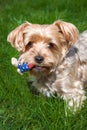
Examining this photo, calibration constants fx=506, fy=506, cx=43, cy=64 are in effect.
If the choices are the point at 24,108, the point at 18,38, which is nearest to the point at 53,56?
the point at 18,38

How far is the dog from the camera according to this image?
5797 millimetres

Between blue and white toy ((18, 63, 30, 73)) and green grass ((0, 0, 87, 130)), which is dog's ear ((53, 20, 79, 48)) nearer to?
blue and white toy ((18, 63, 30, 73))

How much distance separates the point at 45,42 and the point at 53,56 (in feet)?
0.63

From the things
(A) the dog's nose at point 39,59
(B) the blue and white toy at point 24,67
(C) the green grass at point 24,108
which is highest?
(A) the dog's nose at point 39,59

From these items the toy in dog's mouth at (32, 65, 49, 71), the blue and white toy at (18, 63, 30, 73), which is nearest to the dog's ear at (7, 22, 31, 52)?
the blue and white toy at (18, 63, 30, 73)

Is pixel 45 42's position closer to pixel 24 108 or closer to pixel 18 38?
pixel 18 38

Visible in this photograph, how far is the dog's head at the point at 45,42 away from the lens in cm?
576

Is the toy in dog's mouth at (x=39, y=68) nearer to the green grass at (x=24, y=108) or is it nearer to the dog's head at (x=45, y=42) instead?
the dog's head at (x=45, y=42)

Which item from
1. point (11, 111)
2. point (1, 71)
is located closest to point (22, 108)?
point (11, 111)

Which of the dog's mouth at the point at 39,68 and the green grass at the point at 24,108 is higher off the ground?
the dog's mouth at the point at 39,68

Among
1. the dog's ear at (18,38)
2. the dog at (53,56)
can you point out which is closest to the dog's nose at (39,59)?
the dog at (53,56)

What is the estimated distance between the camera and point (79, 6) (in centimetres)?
1035

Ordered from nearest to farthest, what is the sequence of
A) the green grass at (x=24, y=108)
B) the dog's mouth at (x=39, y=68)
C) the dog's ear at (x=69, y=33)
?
the green grass at (x=24, y=108) → the dog's mouth at (x=39, y=68) → the dog's ear at (x=69, y=33)

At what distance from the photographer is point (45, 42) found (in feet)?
Result: 19.2
